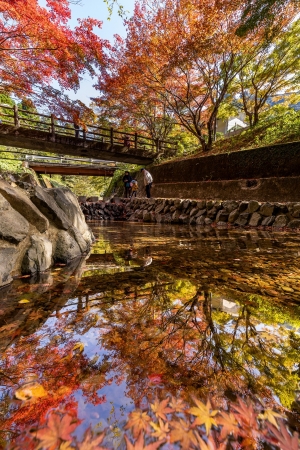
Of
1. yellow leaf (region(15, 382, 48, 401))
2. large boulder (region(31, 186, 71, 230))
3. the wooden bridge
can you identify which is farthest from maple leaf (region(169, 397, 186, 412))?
the wooden bridge

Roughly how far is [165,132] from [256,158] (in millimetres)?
10924

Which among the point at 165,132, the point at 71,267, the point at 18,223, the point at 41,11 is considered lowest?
the point at 71,267

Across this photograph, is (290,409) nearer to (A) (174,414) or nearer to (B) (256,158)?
(A) (174,414)

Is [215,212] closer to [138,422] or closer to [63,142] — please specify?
[138,422]

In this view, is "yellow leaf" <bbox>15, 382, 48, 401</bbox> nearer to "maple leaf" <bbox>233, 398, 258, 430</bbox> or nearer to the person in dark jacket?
"maple leaf" <bbox>233, 398, 258, 430</bbox>

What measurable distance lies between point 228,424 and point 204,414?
67 mm

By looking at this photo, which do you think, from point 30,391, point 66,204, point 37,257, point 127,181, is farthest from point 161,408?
point 127,181

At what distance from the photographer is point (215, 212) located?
718 cm

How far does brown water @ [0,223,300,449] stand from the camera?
714 millimetres

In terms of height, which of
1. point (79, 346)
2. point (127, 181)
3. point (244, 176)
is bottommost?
point (79, 346)

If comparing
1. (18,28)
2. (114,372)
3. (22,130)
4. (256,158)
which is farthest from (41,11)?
(114,372)

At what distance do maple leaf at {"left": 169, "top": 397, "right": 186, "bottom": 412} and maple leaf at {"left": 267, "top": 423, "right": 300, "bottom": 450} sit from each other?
23 cm

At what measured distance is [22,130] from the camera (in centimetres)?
1042

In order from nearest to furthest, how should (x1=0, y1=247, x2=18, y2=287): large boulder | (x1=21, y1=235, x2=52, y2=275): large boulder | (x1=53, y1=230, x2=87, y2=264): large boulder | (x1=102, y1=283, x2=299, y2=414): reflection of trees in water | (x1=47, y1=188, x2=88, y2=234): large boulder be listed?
(x1=102, y1=283, x2=299, y2=414): reflection of trees in water → (x1=0, y1=247, x2=18, y2=287): large boulder → (x1=21, y1=235, x2=52, y2=275): large boulder → (x1=53, y1=230, x2=87, y2=264): large boulder → (x1=47, y1=188, x2=88, y2=234): large boulder
